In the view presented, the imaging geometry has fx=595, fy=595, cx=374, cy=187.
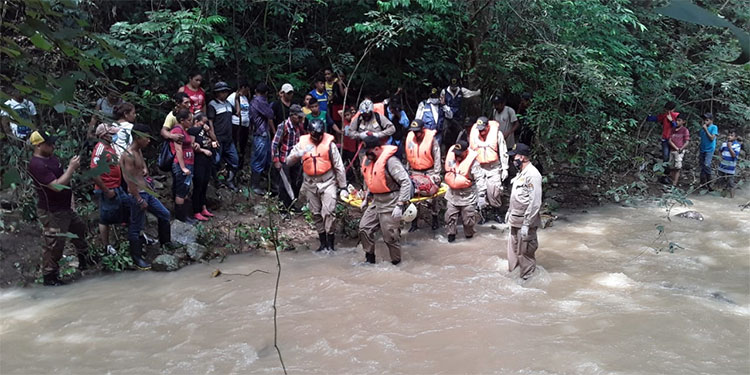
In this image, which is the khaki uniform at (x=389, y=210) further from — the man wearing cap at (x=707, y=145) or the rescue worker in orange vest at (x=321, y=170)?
the man wearing cap at (x=707, y=145)

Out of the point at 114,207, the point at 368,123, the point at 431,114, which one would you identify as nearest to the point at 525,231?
the point at 368,123

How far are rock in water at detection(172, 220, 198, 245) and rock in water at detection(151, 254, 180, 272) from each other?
0.52 meters

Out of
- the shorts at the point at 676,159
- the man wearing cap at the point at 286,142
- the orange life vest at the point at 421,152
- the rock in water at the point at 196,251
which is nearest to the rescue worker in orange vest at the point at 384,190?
the orange life vest at the point at 421,152

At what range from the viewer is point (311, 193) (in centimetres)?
836

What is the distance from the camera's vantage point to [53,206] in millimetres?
6840

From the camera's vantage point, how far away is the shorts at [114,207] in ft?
24.4

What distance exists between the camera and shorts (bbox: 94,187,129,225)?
743cm

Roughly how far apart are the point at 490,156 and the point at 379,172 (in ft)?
8.74

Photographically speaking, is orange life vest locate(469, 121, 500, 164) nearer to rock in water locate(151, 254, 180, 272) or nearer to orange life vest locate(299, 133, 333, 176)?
orange life vest locate(299, 133, 333, 176)

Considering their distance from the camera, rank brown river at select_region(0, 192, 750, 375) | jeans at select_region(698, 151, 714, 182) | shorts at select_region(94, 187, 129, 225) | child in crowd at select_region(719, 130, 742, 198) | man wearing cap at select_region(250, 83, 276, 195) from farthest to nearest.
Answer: jeans at select_region(698, 151, 714, 182), child in crowd at select_region(719, 130, 742, 198), man wearing cap at select_region(250, 83, 276, 195), shorts at select_region(94, 187, 129, 225), brown river at select_region(0, 192, 750, 375)

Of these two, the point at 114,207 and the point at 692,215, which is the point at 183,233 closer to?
the point at 114,207

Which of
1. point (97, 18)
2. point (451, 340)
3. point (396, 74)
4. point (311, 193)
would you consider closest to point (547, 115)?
point (396, 74)

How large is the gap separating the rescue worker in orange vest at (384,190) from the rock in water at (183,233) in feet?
8.13

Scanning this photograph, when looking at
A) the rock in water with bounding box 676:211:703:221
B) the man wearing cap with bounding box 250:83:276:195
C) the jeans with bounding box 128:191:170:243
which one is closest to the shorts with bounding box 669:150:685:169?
the rock in water with bounding box 676:211:703:221
